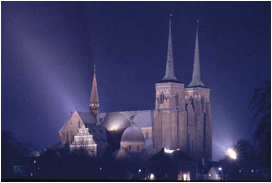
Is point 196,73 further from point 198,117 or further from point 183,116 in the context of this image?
point 183,116

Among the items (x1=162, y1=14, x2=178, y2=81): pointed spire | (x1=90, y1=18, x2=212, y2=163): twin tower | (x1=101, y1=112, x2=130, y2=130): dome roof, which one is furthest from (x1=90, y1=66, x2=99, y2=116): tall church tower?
(x1=162, y1=14, x2=178, y2=81): pointed spire

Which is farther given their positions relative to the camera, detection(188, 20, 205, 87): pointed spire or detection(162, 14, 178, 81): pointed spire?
detection(188, 20, 205, 87): pointed spire

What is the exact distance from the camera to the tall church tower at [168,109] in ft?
478

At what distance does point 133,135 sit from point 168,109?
1037 cm

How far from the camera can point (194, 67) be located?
6186 inches

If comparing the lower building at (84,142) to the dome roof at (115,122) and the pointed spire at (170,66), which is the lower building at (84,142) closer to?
the dome roof at (115,122)

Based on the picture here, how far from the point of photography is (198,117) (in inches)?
6038

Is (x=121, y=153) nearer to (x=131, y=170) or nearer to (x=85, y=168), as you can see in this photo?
(x=131, y=170)

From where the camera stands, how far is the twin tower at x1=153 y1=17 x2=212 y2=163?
146375mm

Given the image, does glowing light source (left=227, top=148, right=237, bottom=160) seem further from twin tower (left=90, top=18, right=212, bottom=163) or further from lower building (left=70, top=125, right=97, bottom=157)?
lower building (left=70, top=125, right=97, bottom=157)

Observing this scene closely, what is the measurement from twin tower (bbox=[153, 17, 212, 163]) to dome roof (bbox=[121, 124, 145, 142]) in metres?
3.34

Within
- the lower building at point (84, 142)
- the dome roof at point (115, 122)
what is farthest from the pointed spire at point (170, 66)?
the lower building at point (84, 142)

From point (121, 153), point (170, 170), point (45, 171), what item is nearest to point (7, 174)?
point (45, 171)

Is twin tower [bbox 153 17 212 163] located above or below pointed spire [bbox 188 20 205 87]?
below
